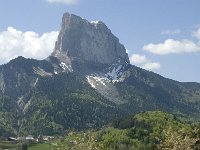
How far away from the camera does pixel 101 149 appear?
159ft

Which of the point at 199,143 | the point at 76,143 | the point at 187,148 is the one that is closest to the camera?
the point at 187,148

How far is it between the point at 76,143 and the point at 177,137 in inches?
405

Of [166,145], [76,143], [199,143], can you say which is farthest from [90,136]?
[199,143]

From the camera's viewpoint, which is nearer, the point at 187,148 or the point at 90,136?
the point at 187,148

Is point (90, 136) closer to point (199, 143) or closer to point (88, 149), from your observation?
point (88, 149)

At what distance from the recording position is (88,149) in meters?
43.1

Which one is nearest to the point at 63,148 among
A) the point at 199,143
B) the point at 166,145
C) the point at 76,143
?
the point at 76,143

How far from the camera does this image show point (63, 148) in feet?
157

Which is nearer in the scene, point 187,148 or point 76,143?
point 187,148

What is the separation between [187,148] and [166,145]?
258 cm

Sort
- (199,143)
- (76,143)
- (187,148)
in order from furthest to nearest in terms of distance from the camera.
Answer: (199,143), (76,143), (187,148)

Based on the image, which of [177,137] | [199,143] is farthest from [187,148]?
[199,143]

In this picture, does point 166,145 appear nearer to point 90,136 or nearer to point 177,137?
point 177,137

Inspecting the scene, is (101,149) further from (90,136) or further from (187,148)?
(187,148)
